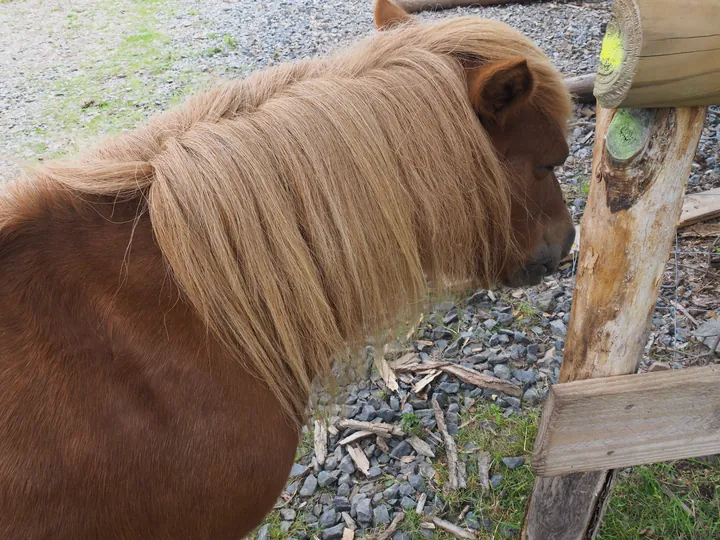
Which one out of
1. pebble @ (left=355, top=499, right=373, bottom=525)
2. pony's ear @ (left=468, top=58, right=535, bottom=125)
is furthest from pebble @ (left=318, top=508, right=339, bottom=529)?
pony's ear @ (left=468, top=58, right=535, bottom=125)

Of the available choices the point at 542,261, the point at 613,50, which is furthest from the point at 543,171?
the point at 613,50

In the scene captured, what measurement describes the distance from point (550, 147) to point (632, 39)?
64cm

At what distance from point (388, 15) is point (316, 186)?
38.8 inches

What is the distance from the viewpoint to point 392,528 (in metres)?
2.45

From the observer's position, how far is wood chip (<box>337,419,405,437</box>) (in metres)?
2.85

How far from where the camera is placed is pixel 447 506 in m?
2.52

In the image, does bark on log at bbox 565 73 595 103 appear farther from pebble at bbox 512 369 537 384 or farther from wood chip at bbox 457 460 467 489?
wood chip at bbox 457 460 467 489

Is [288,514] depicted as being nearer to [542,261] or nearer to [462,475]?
[462,475]

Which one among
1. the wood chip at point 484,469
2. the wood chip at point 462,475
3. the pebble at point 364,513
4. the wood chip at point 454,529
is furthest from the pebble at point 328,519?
A: the wood chip at point 484,469

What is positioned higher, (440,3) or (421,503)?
(440,3)

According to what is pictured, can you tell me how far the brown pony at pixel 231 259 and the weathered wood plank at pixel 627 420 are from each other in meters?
0.58

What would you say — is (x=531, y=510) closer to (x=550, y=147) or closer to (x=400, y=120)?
(x=550, y=147)

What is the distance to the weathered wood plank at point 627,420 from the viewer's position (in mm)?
1533

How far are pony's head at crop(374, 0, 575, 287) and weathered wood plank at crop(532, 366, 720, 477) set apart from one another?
0.59 meters
